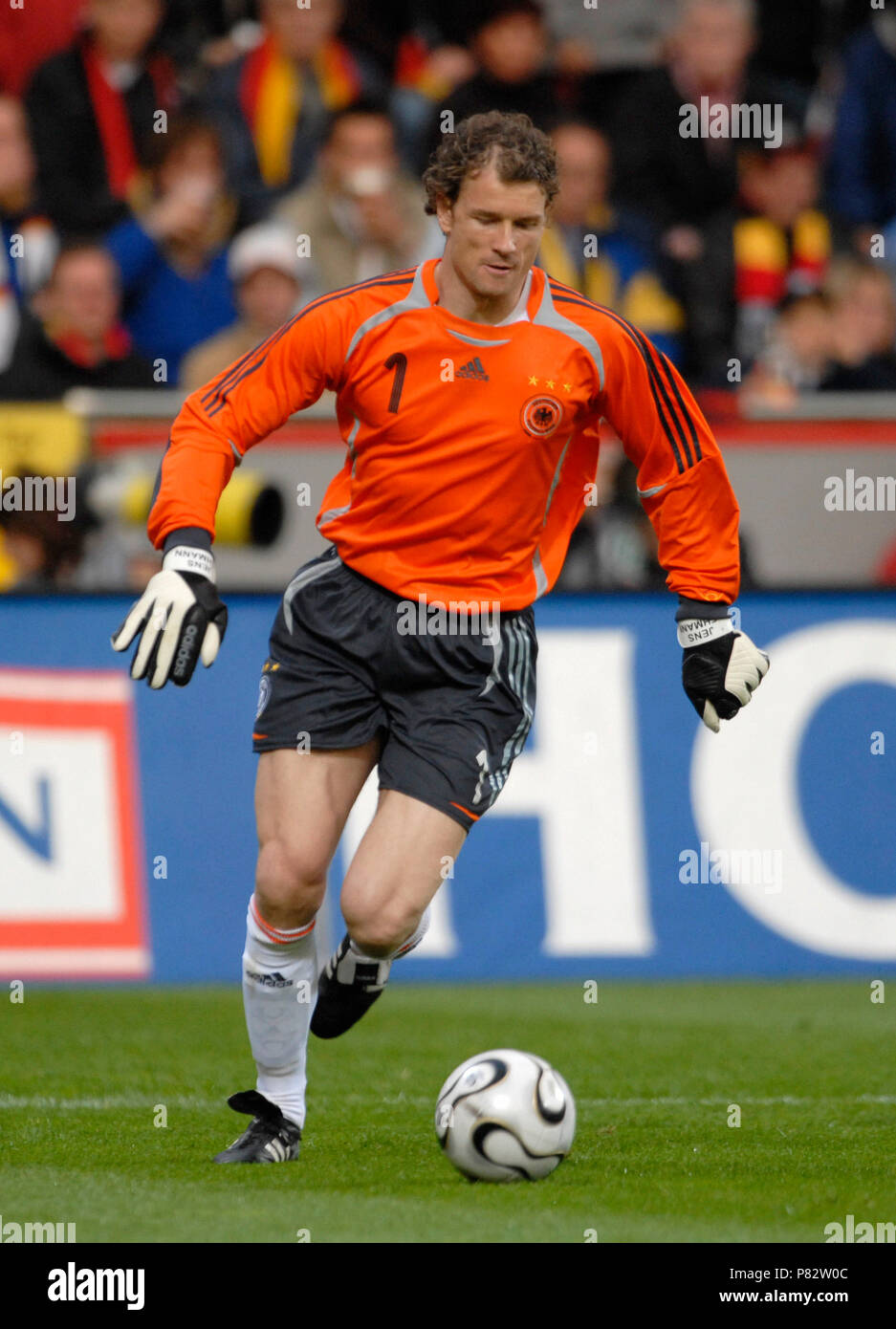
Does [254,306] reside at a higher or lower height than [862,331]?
lower

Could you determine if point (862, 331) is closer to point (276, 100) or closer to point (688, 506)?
point (276, 100)

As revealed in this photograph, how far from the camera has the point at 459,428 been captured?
216 inches

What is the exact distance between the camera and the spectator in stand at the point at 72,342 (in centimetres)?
1122

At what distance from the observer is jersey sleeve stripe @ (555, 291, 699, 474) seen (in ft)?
18.5

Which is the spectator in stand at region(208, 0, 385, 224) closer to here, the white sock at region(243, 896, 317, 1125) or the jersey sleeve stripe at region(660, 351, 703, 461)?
the jersey sleeve stripe at region(660, 351, 703, 461)

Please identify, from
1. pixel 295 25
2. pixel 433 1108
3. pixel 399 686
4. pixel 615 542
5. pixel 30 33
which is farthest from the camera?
pixel 30 33

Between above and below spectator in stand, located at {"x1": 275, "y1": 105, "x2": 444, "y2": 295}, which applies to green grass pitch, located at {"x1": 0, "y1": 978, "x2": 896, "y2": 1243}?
below

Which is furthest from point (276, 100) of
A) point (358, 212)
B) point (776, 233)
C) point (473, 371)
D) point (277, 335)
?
point (473, 371)

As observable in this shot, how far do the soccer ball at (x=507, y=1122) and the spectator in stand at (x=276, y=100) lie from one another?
8489 mm

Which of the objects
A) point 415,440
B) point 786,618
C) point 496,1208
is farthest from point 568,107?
point 496,1208

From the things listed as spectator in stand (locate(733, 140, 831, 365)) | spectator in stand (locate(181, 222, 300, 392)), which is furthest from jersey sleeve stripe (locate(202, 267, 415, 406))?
spectator in stand (locate(733, 140, 831, 365))

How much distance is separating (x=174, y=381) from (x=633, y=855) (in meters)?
4.61

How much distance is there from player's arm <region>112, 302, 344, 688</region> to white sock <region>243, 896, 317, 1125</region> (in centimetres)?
88

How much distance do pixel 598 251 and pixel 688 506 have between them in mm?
7204
